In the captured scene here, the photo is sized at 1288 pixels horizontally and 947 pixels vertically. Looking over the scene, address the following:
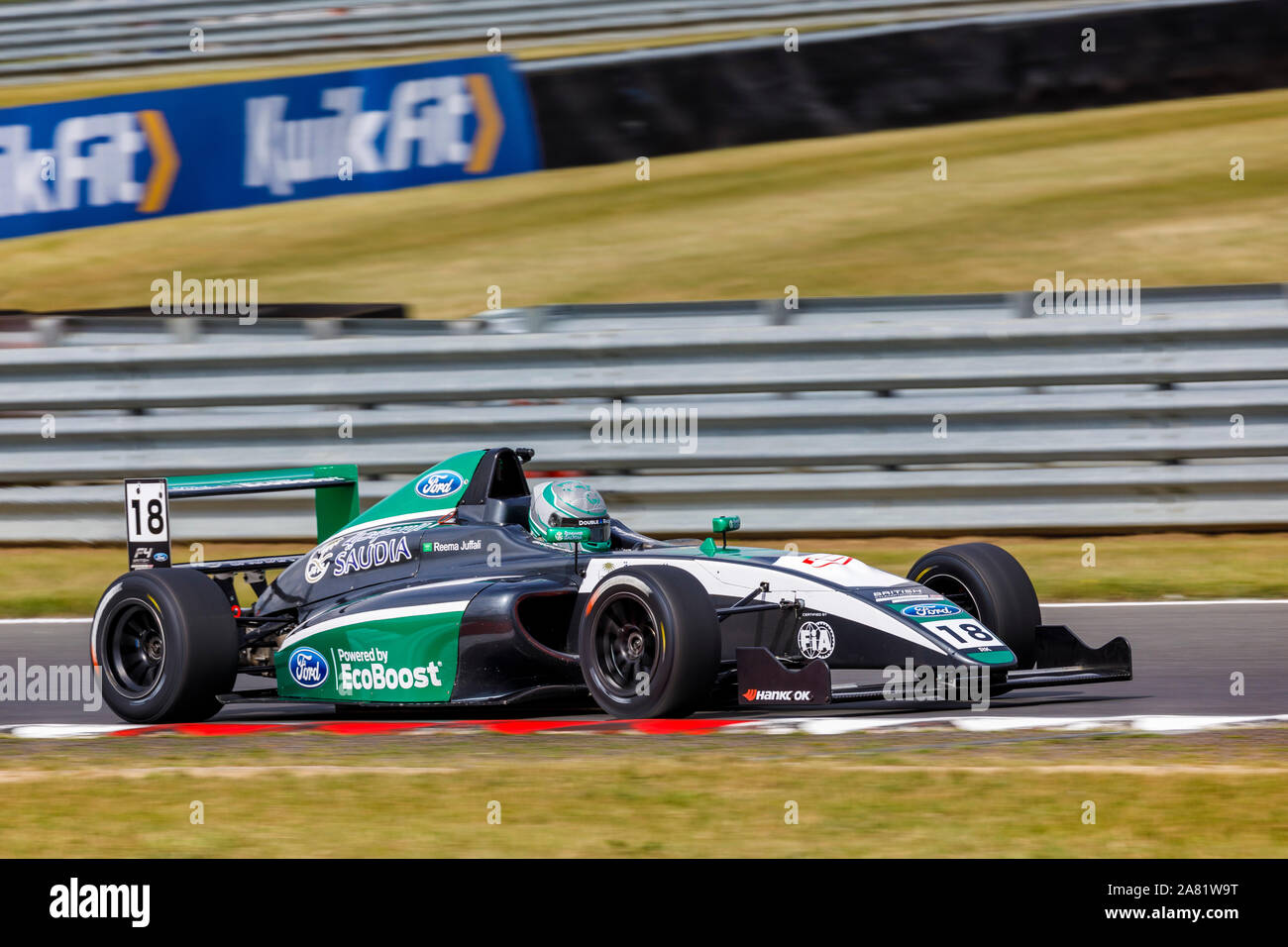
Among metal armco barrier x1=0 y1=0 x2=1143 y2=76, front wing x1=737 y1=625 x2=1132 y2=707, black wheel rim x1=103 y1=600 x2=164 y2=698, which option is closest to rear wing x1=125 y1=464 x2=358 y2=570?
black wheel rim x1=103 y1=600 x2=164 y2=698

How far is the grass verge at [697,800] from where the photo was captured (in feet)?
16.2

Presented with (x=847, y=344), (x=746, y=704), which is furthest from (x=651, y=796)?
(x=847, y=344)

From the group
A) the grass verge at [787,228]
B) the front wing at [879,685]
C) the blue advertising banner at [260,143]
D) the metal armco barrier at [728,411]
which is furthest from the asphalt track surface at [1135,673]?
the blue advertising banner at [260,143]

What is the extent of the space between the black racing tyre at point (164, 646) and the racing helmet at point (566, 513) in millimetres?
1314

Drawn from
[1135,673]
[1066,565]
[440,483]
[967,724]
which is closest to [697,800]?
[967,724]

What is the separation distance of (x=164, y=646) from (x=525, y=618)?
4.81 ft

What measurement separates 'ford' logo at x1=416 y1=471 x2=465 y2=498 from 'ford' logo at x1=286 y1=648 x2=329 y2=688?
32.8 inches

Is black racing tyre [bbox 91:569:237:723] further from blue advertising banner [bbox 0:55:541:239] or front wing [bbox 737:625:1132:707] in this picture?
blue advertising banner [bbox 0:55:541:239]

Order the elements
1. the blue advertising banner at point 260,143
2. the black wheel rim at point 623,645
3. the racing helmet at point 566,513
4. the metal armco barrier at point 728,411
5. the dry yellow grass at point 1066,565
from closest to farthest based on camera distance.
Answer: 1. the black wheel rim at point 623,645
2. the racing helmet at point 566,513
3. the dry yellow grass at point 1066,565
4. the metal armco barrier at point 728,411
5. the blue advertising banner at point 260,143

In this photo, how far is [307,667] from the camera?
790cm

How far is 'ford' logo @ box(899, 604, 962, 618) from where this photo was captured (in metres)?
6.84

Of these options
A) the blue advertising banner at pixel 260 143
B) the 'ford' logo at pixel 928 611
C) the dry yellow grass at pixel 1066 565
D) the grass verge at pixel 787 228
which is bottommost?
the 'ford' logo at pixel 928 611

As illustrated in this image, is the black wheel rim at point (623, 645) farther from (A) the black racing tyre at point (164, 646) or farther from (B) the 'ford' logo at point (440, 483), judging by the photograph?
(A) the black racing tyre at point (164, 646)

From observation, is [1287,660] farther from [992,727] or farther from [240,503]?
[240,503]
